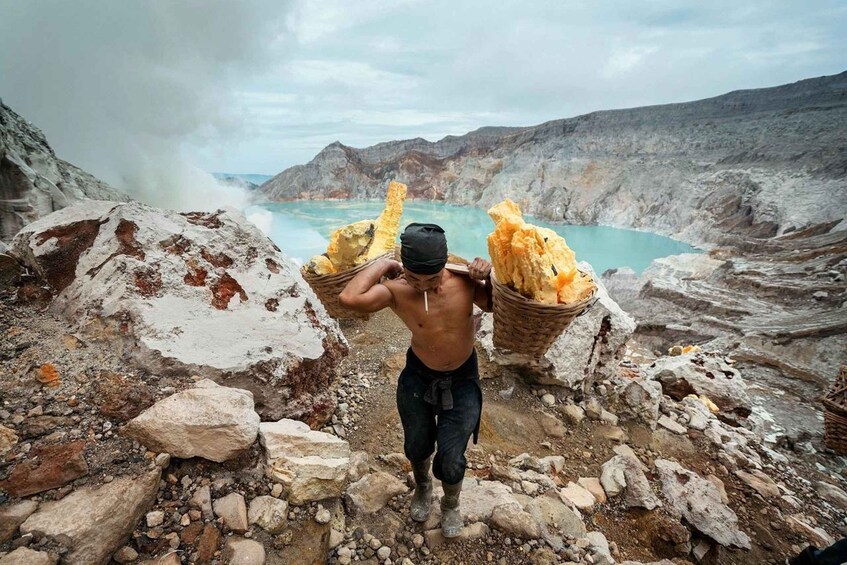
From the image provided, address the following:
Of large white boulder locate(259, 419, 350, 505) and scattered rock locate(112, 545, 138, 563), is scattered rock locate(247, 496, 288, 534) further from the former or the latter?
scattered rock locate(112, 545, 138, 563)

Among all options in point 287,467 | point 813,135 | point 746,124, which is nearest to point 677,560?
point 287,467

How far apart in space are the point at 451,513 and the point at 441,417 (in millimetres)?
532

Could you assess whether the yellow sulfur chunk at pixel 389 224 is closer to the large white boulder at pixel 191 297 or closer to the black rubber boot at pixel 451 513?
the large white boulder at pixel 191 297

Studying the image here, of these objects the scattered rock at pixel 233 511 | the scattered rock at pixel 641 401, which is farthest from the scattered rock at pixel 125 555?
the scattered rock at pixel 641 401

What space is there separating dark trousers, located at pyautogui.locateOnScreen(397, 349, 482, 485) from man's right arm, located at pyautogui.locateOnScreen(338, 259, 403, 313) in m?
0.43

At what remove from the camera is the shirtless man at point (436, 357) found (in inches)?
78.2

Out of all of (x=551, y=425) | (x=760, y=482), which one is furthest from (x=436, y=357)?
(x=760, y=482)

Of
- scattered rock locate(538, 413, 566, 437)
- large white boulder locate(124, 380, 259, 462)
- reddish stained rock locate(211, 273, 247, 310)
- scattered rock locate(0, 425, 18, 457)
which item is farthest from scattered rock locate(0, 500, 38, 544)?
scattered rock locate(538, 413, 566, 437)

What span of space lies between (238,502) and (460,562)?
1.14 metres

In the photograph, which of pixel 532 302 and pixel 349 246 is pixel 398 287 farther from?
pixel 349 246

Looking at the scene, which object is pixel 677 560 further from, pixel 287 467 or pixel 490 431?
pixel 287 467

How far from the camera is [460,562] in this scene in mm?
2070

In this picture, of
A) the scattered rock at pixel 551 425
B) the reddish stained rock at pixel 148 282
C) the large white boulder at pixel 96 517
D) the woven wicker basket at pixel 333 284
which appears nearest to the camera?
the large white boulder at pixel 96 517

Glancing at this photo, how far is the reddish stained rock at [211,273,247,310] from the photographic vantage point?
2529mm
